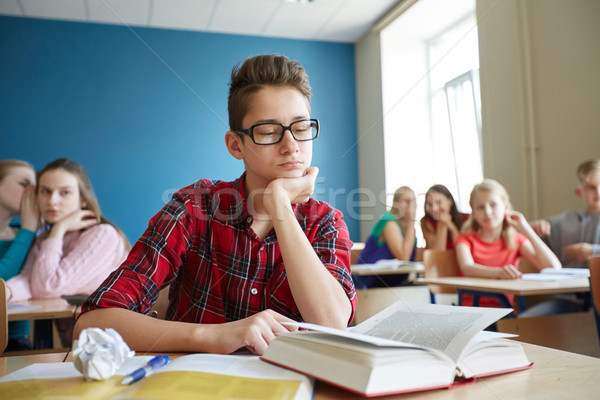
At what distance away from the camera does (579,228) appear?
9.46 feet

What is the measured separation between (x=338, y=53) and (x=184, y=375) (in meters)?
5.86

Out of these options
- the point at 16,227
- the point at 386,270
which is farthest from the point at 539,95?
the point at 16,227

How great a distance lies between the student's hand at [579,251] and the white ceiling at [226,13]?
11.2 ft

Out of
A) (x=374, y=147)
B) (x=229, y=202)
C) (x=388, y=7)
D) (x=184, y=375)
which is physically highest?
(x=388, y=7)

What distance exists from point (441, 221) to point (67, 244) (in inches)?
105

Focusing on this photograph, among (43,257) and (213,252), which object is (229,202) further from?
(43,257)

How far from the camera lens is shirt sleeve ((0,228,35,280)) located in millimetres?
2190

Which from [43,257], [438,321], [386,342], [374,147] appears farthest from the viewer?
[374,147]

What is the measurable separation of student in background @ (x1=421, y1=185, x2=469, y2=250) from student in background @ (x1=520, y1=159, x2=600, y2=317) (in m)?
0.68

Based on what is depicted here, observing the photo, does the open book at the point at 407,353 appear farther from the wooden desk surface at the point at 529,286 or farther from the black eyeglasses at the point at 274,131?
the wooden desk surface at the point at 529,286

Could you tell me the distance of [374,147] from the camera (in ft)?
18.6

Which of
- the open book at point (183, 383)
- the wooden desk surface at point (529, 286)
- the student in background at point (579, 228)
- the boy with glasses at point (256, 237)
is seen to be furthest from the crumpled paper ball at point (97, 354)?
the student in background at point (579, 228)

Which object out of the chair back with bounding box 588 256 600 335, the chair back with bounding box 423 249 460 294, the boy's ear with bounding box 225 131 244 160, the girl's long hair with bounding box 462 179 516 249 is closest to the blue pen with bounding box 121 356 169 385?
the boy's ear with bounding box 225 131 244 160

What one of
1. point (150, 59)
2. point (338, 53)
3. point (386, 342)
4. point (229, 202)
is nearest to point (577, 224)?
point (229, 202)
